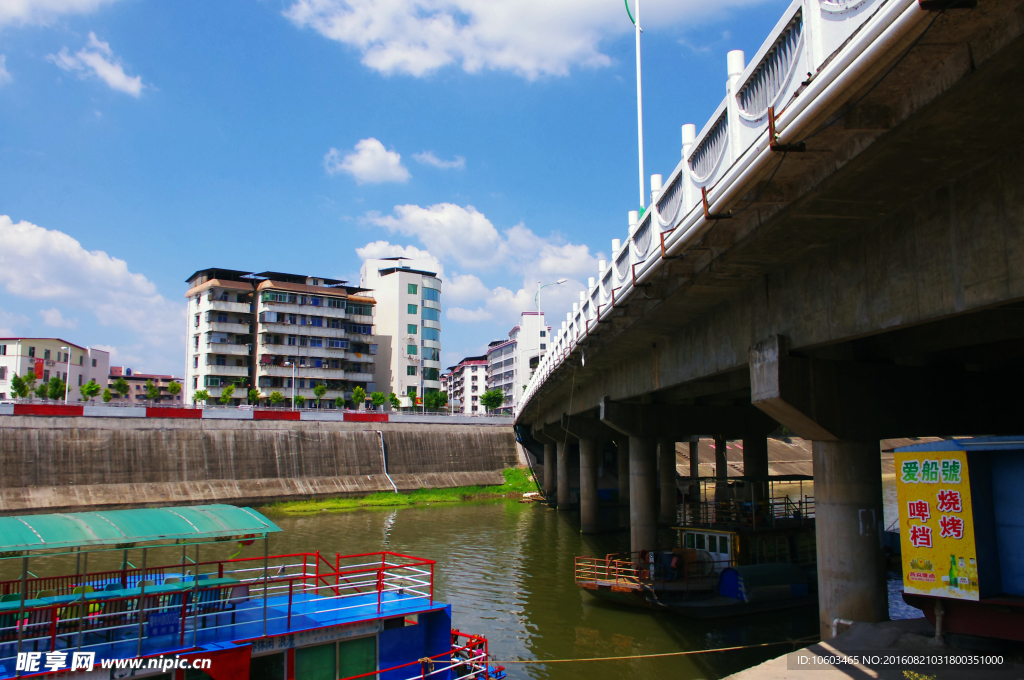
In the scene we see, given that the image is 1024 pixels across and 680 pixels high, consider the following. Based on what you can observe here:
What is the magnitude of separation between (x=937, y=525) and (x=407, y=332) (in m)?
93.4

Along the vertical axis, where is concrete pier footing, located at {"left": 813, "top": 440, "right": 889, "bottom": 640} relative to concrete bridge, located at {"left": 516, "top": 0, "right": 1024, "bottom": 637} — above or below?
below

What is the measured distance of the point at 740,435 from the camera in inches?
1369

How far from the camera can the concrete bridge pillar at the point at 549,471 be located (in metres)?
62.5

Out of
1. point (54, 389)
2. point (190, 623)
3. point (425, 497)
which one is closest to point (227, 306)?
point (54, 389)

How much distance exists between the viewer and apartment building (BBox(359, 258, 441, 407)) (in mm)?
101750

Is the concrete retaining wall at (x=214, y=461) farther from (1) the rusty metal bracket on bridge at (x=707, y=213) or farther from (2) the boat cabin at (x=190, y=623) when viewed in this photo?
(1) the rusty metal bracket on bridge at (x=707, y=213)

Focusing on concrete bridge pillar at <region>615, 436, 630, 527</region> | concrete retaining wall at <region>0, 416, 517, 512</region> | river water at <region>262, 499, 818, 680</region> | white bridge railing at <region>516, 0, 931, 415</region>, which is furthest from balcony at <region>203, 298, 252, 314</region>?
white bridge railing at <region>516, 0, 931, 415</region>

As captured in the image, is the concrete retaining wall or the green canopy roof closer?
the green canopy roof

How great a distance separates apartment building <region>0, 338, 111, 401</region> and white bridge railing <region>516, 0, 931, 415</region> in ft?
322

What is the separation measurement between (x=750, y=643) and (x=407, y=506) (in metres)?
40.3

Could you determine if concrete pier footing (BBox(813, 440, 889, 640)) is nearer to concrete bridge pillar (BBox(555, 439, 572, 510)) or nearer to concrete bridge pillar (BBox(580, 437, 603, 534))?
concrete bridge pillar (BBox(580, 437, 603, 534))

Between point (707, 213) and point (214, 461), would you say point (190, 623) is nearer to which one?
point (707, 213)

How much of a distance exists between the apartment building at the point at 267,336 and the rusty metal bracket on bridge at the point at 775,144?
84.4 m

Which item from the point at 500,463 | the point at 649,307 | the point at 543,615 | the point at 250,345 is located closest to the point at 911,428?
the point at 649,307
